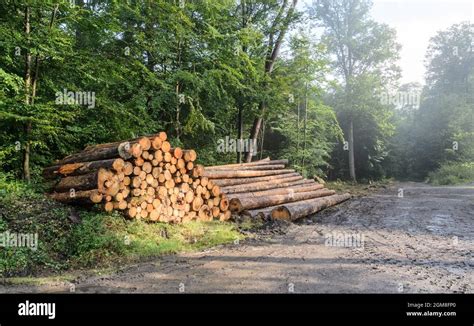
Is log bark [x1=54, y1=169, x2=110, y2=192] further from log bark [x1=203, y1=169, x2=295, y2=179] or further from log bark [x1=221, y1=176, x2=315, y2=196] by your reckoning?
log bark [x1=221, y1=176, x2=315, y2=196]

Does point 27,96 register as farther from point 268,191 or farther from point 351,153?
point 351,153

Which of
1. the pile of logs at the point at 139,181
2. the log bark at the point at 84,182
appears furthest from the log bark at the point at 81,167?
the log bark at the point at 84,182

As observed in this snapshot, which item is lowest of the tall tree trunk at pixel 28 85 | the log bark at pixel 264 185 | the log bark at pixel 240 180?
the log bark at pixel 264 185

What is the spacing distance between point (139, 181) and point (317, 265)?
13.9ft

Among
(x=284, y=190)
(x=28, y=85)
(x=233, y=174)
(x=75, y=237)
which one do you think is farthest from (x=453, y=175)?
(x=28, y=85)

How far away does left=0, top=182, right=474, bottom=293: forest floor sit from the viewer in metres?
4.57

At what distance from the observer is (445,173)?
26.2 meters

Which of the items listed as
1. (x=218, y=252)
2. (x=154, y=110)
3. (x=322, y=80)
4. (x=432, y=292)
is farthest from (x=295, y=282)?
(x=322, y=80)

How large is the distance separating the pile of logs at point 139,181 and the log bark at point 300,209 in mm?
1998

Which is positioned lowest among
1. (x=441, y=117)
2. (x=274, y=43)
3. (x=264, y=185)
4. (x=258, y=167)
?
(x=264, y=185)

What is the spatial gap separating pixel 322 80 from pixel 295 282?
1564cm

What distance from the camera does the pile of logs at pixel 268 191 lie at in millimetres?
10211

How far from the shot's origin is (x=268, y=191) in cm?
1163

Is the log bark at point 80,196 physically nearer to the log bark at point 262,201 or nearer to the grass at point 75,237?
the grass at point 75,237
